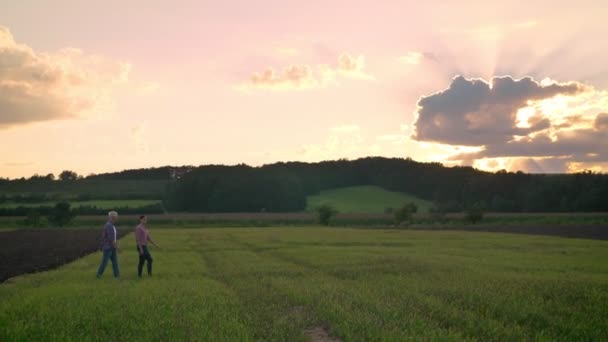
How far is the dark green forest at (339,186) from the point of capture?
137 metres

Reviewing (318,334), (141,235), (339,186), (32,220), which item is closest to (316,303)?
(318,334)

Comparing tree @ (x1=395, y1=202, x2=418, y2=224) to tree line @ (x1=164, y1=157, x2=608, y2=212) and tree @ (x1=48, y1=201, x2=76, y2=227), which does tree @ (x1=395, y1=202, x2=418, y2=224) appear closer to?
tree line @ (x1=164, y1=157, x2=608, y2=212)

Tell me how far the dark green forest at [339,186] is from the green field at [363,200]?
421cm

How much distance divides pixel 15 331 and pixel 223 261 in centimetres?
2227

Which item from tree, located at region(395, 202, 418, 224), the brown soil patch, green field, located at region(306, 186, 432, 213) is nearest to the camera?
the brown soil patch

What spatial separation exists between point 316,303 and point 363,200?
149 meters

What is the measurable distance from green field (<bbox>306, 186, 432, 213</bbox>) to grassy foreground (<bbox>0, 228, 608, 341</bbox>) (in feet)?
391

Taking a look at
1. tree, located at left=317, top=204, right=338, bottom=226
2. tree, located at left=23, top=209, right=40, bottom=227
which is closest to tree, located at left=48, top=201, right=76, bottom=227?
tree, located at left=23, top=209, right=40, bottom=227

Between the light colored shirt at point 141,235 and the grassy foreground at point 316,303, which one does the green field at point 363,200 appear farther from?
the light colored shirt at point 141,235

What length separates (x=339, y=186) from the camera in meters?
194

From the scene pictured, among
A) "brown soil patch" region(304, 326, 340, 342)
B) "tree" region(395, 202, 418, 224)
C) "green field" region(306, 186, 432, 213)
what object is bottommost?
"brown soil patch" region(304, 326, 340, 342)

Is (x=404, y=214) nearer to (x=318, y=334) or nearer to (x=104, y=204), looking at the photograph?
(x=104, y=204)

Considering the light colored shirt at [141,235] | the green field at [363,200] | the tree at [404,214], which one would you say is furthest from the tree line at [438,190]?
the light colored shirt at [141,235]

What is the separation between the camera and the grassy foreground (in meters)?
14.5
